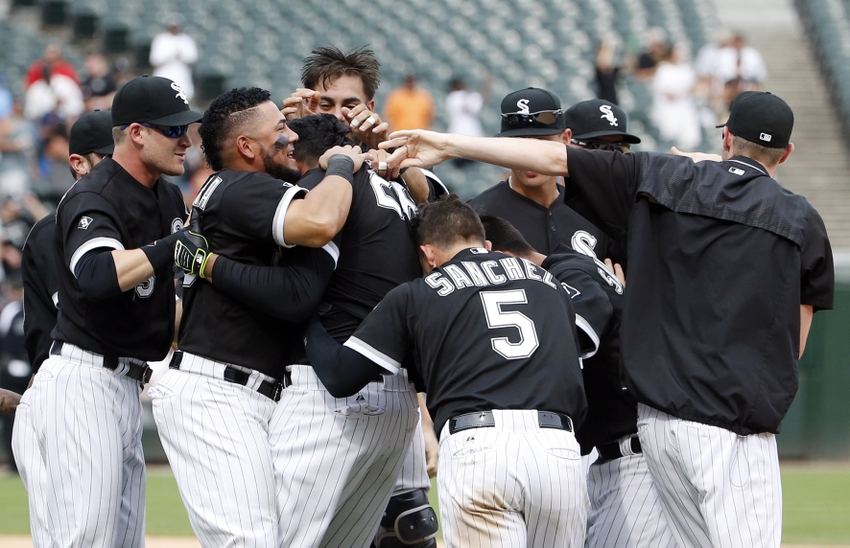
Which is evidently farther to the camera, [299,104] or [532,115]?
[532,115]

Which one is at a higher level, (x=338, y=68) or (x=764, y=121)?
(x=338, y=68)

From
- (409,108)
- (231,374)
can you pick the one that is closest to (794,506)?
(231,374)

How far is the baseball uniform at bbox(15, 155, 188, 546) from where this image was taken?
4.16m

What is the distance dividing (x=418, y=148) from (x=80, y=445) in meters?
1.68

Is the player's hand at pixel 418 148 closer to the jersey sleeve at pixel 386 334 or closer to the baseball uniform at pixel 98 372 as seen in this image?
the jersey sleeve at pixel 386 334

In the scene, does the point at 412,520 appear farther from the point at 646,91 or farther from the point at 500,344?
the point at 646,91

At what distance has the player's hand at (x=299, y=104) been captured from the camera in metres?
4.64

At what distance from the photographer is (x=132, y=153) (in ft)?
14.5

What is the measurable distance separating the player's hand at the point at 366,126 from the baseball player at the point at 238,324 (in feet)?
0.69

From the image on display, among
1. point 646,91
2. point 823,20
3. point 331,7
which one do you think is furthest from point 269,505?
point 823,20

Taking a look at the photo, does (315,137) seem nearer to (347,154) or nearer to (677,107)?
(347,154)

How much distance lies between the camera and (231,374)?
4035 mm

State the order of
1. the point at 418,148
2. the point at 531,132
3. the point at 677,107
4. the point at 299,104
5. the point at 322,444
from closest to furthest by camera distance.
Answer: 1. the point at 322,444
2. the point at 418,148
3. the point at 299,104
4. the point at 531,132
5. the point at 677,107

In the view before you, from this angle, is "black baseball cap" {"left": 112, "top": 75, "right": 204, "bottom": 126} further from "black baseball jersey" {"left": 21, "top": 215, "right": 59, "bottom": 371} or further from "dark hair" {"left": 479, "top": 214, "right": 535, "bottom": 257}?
"dark hair" {"left": 479, "top": 214, "right": 535, "bottom": 257}
